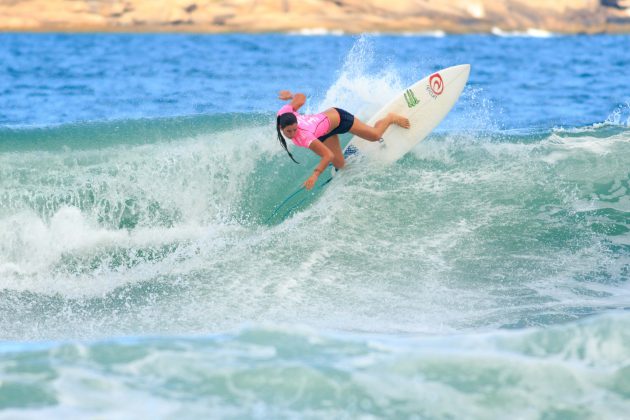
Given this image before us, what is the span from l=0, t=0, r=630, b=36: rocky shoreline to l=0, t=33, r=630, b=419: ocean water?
968 inches

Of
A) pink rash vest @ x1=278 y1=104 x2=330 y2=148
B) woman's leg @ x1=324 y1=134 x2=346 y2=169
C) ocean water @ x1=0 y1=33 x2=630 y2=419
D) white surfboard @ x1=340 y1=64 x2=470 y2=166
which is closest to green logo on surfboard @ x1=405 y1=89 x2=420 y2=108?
white surfboard @ x1=340 y1=64 x2=470 y2=166

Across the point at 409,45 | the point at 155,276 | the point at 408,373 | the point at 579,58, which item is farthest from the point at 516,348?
the point at 409,45

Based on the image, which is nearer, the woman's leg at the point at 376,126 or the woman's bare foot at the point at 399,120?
the woman's leg at the point at 376,126

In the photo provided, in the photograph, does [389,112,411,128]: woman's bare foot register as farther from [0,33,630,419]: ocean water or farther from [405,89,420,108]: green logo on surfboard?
[0,33,630,419]: ocean water

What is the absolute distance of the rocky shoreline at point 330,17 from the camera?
3372 centimetres

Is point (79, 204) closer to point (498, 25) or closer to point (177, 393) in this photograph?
point (177, 393)

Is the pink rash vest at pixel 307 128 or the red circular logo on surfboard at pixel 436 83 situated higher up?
the red circular logo on surfboard at pixel 436 83

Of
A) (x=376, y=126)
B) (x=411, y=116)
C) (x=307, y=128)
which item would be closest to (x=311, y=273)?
(x=307, y=128)

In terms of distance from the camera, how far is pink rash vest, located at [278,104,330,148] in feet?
23.4

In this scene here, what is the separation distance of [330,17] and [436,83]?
86.9 ft

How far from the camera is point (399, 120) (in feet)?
26.3

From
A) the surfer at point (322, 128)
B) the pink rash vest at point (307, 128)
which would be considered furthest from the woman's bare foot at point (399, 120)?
the pink rash vest at point (307, 128)

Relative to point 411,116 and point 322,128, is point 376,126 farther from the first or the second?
point 322,128

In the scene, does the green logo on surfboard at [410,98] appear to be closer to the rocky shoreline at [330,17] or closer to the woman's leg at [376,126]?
the woman's leg at [376,126]
